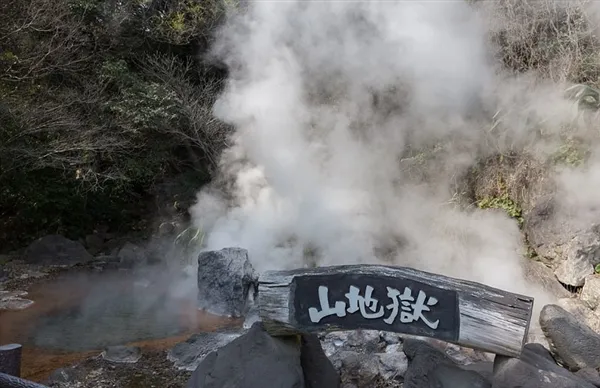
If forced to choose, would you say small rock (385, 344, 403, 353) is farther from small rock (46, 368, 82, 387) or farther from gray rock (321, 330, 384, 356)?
small rock (46, 368, 82, 387)

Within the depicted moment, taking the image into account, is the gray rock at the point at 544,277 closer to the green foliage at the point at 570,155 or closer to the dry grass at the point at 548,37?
the green foliage at the point at 570,155

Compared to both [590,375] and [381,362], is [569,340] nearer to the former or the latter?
[590,375]

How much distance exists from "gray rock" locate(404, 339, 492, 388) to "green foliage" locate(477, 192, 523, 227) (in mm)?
4241

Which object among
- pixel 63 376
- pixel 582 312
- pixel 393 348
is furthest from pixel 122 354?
pixel 582 312

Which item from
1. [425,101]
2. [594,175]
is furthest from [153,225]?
[594,175]

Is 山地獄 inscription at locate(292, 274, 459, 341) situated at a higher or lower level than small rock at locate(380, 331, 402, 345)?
higher

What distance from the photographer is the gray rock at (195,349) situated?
15.4 feet

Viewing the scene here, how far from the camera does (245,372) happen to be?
3107mm

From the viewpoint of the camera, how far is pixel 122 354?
481 cm

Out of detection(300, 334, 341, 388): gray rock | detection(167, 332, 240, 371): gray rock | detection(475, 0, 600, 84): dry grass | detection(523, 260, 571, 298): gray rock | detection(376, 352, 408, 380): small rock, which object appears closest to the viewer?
detection(300, 334, 341, 388): gray rock

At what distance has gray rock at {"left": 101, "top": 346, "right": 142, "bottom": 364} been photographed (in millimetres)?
4723

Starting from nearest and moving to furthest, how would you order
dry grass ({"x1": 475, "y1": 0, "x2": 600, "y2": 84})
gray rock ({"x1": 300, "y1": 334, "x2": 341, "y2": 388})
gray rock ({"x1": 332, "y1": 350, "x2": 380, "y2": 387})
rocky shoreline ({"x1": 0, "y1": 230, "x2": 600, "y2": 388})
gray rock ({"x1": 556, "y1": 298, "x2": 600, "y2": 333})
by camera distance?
rocky shoreline ({"x1": 0, "y1": 230, "x2": 600, "y2": 388})
gray rock ({"x1": 300, "y1": 334, "x2": 341, "y2": 388})
gray rock ({"x1": 332, "y1": 350, "x2": 380, "y2": 387})
gray rock ({"x1": 556, "y1": 298, "x2": 600, "y2": 333})
dry grass ({"x1": 475, "y1": 0, "x2": 600, "y2": 84})

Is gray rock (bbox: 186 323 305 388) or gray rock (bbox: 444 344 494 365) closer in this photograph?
gray rock (bbox: 186 323 305 388)

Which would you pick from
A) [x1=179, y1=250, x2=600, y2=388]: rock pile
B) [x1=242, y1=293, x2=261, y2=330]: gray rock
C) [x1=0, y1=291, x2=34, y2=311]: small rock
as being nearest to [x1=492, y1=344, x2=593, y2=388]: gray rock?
[x1=179, y1=250, x2=600, y2=388]: rock pile
